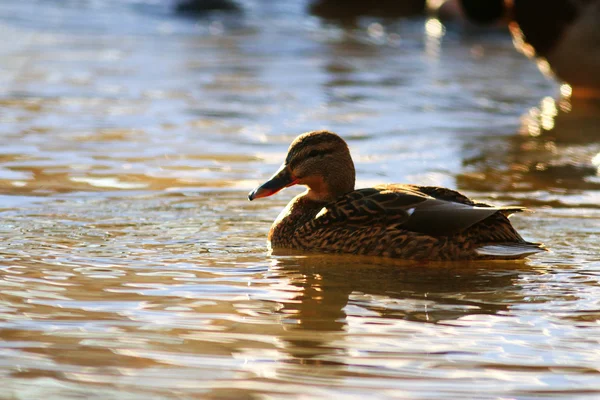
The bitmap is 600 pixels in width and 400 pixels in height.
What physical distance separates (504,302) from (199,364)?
169cm

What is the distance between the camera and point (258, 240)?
6.82 metres

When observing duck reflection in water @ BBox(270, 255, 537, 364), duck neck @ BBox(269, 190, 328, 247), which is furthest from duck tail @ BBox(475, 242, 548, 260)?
duck neck @ BBox(269, 190, 328, 247)

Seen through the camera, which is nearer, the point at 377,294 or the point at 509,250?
the point at 377,294

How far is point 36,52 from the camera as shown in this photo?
1542 centimetres

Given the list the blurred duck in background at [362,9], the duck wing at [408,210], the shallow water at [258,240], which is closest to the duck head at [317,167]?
the duck wing at [408,210]

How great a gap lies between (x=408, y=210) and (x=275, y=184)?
2.94 ft

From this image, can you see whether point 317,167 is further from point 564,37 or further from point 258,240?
point 564,37

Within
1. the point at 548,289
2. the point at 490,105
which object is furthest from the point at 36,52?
the point at 548,289

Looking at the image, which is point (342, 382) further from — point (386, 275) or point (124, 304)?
point (386, 275)

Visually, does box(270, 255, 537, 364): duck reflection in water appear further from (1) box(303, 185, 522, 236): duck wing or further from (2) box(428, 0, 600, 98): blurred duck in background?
(2) box(428, 0, 600, 98): blurred duck in background

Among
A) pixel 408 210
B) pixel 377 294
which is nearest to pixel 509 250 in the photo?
pixel 408 210

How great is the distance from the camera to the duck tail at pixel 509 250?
19.6ft

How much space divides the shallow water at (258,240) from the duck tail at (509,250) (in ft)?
0.37

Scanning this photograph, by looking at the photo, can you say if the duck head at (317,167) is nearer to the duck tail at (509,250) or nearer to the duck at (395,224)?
the duck at (395,224)
